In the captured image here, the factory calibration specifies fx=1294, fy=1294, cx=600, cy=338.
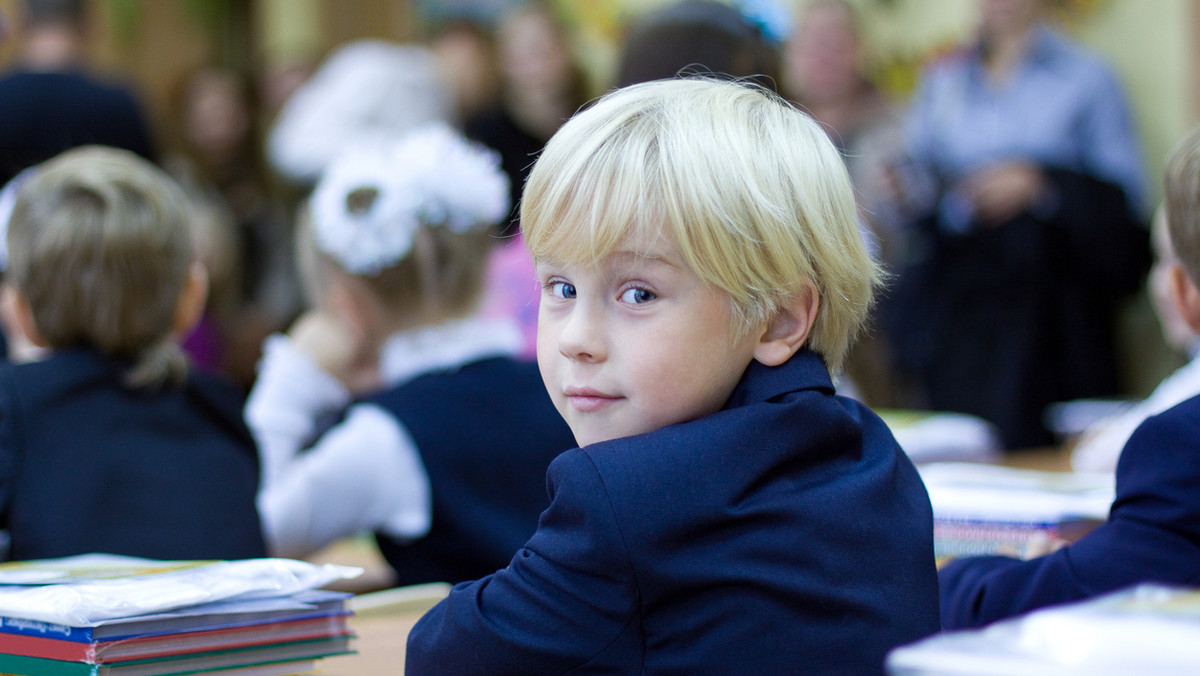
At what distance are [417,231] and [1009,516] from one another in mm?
1108

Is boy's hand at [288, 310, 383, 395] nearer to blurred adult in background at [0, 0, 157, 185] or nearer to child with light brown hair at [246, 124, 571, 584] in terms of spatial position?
child with light brown hair at [246, 124, 571, 584]

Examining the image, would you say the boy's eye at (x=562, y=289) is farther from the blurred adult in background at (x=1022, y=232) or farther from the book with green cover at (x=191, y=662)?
the blurred adult in background at (x=1022, y=232)

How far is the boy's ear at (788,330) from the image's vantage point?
0.89 meters

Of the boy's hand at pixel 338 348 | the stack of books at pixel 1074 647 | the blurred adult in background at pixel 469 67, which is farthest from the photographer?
the blurred adult in background at pixel 469 67

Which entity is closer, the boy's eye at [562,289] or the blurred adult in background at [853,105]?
the boy's eye at [562,289]

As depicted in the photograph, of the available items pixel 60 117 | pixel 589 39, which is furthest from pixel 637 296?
pixel 589 39

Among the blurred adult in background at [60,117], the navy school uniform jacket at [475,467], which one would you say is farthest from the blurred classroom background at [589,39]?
the navy school uniform jacket at [475,467]

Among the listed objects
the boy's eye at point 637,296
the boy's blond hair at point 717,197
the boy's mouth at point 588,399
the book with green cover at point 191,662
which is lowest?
the book with green cover at point 191,662

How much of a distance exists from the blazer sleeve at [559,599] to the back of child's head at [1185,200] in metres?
0.73

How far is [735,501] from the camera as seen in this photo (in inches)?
31.4

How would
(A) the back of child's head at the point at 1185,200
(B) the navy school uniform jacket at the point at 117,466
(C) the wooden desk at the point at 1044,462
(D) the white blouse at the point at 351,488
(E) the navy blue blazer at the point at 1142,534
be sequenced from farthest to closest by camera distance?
(C) the wooden desk at the point at 1044,462, (D) the white blouse at the point at 351,488, (B) the navy school uniform jacket at the point at 117,466, (A) the back of child's head at the point at 1185,200, (E) the navy blue blazer at the point at 1142,534

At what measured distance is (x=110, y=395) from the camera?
1.49 m

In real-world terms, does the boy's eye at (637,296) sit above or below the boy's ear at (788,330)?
above

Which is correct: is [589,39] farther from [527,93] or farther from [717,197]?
[717,197]
